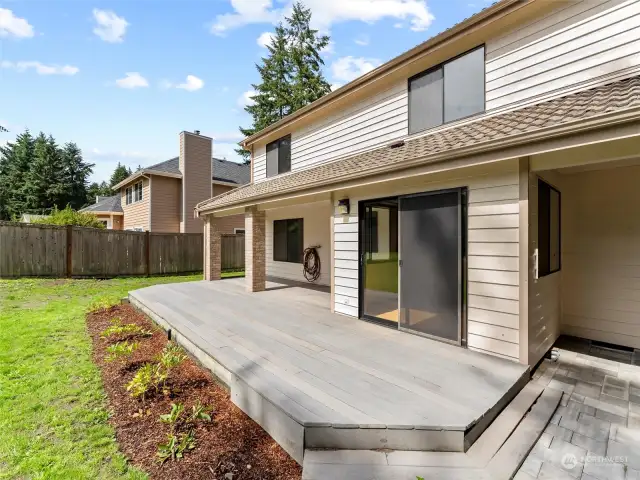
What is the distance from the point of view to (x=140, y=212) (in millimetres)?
16688

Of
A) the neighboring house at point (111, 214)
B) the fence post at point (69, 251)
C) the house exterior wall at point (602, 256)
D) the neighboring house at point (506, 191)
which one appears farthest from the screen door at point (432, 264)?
the neighboring house at point (111, 214)

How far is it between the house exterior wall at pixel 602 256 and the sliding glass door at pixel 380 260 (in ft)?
8.28

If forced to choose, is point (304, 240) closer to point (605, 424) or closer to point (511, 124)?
point (511, 124)

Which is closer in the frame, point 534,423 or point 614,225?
point 534,423

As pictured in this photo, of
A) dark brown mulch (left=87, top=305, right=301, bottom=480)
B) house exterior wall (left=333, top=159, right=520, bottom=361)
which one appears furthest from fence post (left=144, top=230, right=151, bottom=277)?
house exterior wall (left=333, top=159, right=520, bottom=361)

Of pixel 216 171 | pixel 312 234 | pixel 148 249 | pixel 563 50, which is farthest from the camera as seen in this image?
pixel 216 171

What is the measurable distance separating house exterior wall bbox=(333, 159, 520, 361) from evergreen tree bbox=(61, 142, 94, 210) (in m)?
42.6

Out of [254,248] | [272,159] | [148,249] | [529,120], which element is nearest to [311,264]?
[254,248]

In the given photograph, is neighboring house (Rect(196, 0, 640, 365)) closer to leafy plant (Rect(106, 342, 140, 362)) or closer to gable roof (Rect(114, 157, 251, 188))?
leafy plant (Rect(106, 342, 140, 362))

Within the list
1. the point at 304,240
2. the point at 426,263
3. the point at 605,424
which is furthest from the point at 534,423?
the point at 304,240

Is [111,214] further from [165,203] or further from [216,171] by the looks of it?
[216,171]

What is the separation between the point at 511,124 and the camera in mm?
3592

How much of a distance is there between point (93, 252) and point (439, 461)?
13.0 metres

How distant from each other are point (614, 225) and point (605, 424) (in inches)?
113
